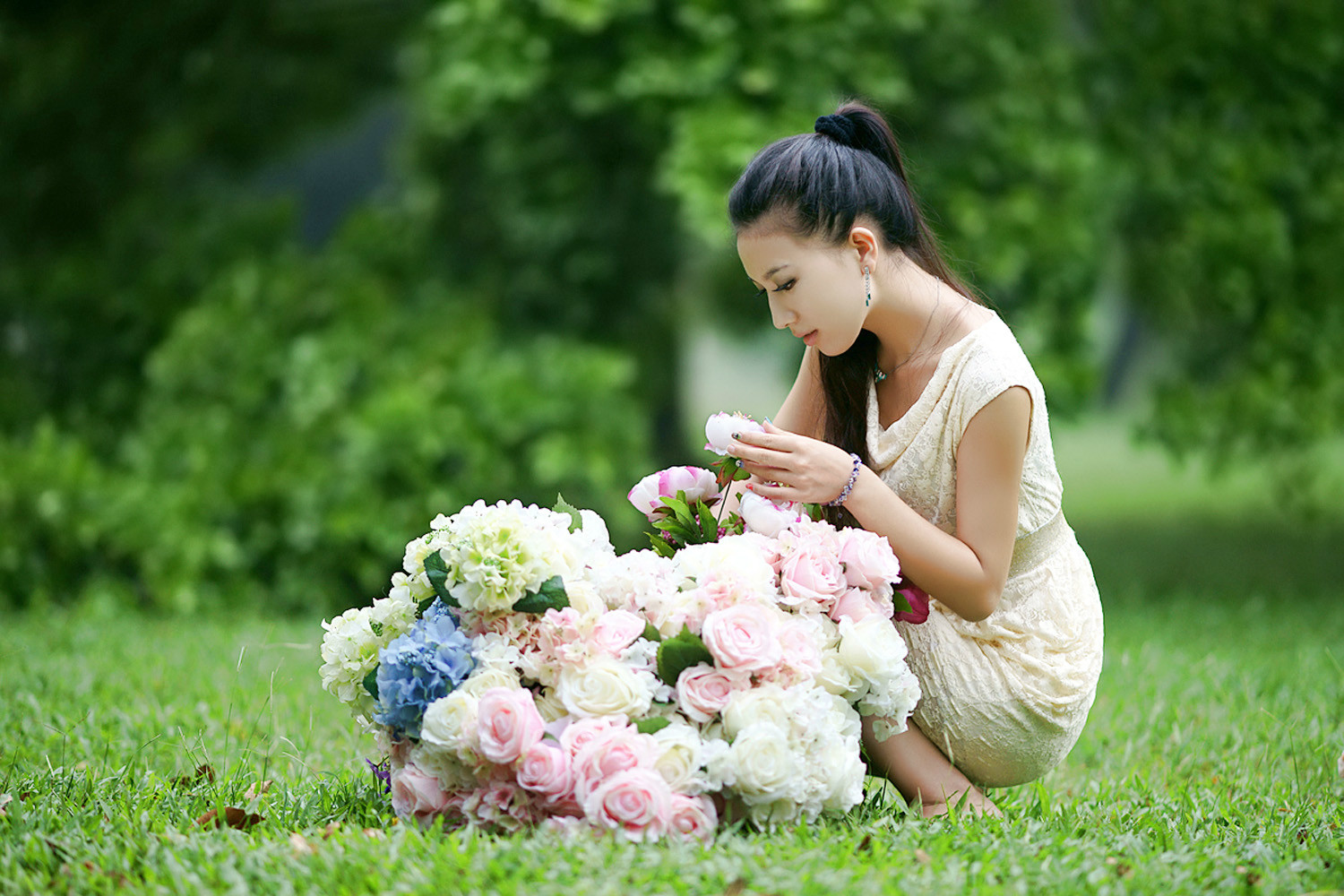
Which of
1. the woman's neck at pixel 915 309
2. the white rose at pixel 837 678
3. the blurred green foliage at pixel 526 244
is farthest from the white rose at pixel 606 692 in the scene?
the blurred green foliage at pixel 526 244

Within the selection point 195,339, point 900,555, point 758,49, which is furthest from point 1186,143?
point 195,339

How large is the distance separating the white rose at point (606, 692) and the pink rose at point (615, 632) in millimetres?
29

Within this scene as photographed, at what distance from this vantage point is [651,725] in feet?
6.99

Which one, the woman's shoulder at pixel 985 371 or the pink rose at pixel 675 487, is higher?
the woman's shoulder at pixel 985 371

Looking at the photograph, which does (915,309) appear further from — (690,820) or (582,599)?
(690,820)

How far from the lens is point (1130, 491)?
11812mm

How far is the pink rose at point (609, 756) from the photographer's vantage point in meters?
2.06

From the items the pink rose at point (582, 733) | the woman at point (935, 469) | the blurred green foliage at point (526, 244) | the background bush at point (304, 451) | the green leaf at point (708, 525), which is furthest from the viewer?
the blurred green foliage at point (526, 244)

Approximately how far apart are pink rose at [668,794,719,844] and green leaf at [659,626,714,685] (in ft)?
0.76

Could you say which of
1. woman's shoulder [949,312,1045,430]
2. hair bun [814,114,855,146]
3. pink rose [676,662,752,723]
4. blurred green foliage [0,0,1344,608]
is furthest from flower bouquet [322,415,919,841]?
blurred green foliage [0,0,1344,608]

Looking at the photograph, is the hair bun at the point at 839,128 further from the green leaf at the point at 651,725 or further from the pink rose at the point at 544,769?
the pink rose at the point at 544,769

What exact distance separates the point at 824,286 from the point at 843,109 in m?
0.47

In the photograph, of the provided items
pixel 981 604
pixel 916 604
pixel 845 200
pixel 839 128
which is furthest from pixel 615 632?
pixel 839 128

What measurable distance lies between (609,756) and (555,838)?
17 centimetres
